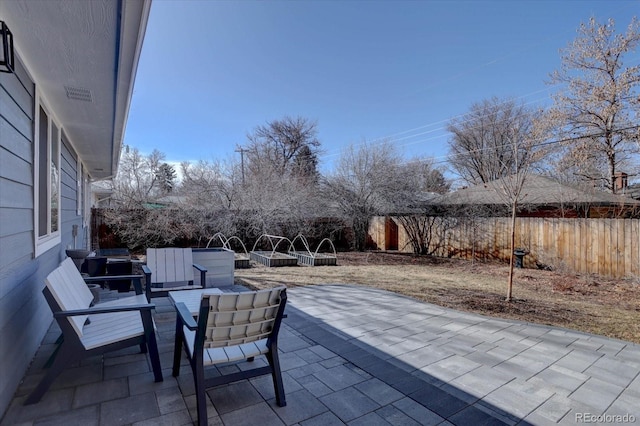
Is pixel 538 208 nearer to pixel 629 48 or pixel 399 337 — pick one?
pixel 629 48

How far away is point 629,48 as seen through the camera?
7.84 meters

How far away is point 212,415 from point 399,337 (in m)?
2.09

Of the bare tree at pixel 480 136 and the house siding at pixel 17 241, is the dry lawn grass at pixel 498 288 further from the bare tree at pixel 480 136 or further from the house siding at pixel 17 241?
the bare tree at pixel 480 136

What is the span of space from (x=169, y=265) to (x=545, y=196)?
38.8 ft

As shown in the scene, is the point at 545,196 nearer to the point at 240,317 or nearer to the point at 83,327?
the point at 240,317

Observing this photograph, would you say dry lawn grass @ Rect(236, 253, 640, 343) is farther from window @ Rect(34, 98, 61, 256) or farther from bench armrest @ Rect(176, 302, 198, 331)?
bench armrest @ Rect(176, 302, 198, 331)

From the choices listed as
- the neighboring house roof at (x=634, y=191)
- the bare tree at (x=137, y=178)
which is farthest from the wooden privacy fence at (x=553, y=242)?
the bare tree at (x=137, y=178)

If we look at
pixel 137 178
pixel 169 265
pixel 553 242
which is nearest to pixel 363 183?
pixel 553 242

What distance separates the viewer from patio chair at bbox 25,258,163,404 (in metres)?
2.12

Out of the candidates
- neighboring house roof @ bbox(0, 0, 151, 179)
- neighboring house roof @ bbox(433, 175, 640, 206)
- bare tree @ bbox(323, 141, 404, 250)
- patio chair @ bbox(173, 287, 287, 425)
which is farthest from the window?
bare tree @ bbox(323, 141, 404, 250)

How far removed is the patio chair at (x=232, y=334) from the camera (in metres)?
1.93

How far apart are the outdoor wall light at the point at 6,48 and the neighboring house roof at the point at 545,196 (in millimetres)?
9763

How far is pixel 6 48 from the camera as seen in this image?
1.68 metres

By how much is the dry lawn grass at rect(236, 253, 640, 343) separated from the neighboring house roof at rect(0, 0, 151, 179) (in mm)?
4013
